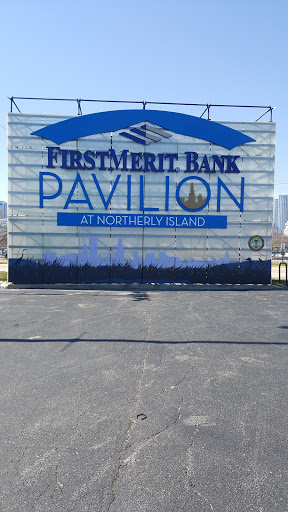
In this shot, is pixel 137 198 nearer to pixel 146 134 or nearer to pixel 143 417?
pixel 146 134

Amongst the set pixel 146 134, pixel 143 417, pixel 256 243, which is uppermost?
pixel 146 134

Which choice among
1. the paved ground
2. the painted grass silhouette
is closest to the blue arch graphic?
the painted grass silhouette

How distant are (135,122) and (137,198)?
3575 millimetres

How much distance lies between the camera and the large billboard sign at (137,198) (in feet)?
50.6

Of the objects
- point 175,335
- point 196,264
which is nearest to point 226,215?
point 196,264

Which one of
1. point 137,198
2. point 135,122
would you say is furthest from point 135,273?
point 135,122

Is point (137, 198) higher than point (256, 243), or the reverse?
point (137, 198)

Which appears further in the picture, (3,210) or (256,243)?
(3,210)

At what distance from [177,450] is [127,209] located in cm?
1290

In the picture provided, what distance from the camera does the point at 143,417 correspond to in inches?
161

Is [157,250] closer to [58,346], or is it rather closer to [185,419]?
[58,346]

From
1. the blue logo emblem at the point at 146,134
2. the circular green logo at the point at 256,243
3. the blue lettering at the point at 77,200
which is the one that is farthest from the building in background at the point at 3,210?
the circular green logo at the point at 256,243

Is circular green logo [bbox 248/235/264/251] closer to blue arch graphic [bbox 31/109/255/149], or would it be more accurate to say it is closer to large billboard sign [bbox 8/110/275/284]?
large billboard sign [bbox 8/110/275/284]

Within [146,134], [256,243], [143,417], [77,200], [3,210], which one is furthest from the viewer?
[3,210]
